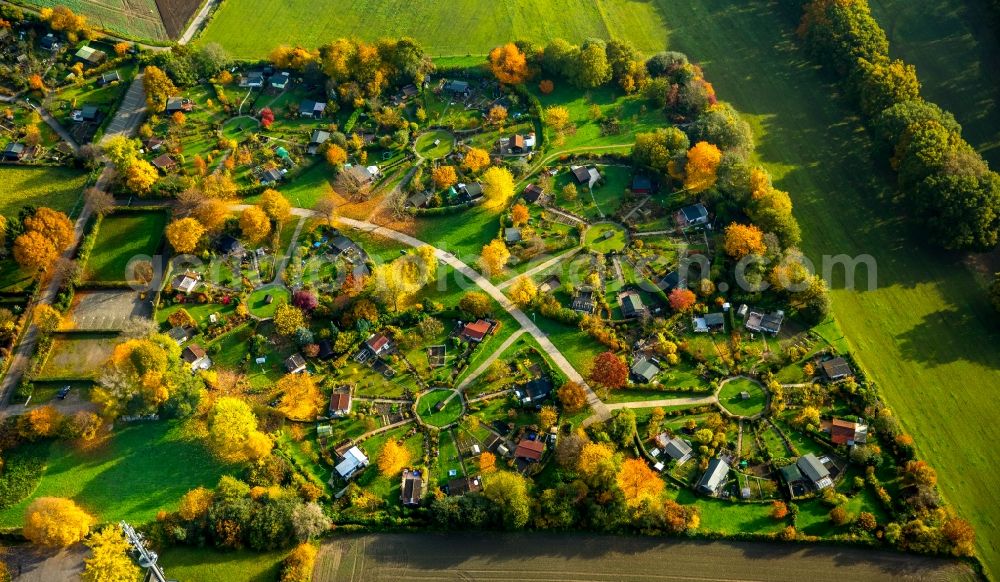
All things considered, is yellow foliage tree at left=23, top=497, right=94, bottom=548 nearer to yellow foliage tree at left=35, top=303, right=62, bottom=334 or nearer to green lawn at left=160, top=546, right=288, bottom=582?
green lawn at left=160, top=546, right=288, bottom=582

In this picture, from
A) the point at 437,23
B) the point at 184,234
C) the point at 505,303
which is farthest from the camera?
the point at 437,23

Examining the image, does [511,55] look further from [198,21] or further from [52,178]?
[52,178]

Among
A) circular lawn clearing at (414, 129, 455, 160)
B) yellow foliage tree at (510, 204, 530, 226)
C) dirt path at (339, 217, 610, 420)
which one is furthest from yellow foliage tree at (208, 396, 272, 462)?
circular lawn clearing at (414, 129, 455, 160)

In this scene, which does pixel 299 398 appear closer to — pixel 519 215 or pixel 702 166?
pixel 519 215

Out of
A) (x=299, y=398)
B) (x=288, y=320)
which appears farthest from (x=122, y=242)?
(x=299, y=398)

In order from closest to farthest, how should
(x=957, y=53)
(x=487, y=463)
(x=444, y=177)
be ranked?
(x=487, y=463) → (x=444, y=177) → (x=957, y=53)

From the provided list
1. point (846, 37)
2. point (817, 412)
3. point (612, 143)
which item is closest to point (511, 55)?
point (612, 143)

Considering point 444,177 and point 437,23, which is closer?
point 444,177

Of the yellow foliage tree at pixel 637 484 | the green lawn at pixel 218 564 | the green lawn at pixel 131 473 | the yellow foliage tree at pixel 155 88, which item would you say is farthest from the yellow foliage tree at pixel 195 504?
the yellow foliage tree at pixel 155 88
